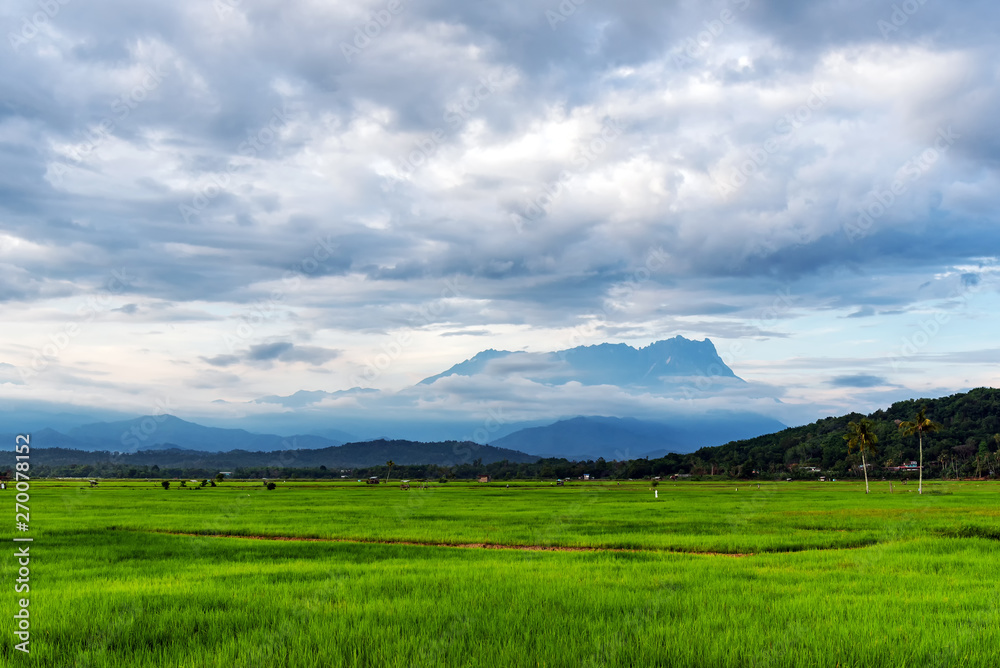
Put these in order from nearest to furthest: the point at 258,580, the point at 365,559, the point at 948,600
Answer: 1. the point at 948,600
2. the point at 258,580
3. the point at 365,559

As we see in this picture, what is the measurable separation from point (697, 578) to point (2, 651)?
15.2 m

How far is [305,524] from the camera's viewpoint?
136 feet

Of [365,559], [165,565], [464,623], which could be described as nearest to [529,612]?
[464,623]

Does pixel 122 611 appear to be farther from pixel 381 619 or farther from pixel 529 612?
pixel 529 612

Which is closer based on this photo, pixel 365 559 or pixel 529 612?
pixel 529 612

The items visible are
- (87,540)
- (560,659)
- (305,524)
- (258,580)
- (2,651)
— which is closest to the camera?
(560,659)

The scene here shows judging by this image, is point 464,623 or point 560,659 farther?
point 464,623

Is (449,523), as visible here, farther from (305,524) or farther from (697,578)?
(697,578)

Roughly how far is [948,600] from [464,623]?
10.9 metres

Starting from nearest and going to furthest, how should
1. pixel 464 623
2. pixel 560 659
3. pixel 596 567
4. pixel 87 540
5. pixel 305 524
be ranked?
pixel 560 659
pixel 464 623
pixel 596 567
pixel 87 540
pixel 305 524

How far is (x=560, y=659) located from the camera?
9758 millimetres

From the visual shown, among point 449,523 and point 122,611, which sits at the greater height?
point 122,611

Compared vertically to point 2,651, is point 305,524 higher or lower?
lower

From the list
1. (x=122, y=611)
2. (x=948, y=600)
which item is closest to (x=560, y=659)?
(x=122, y=611)
